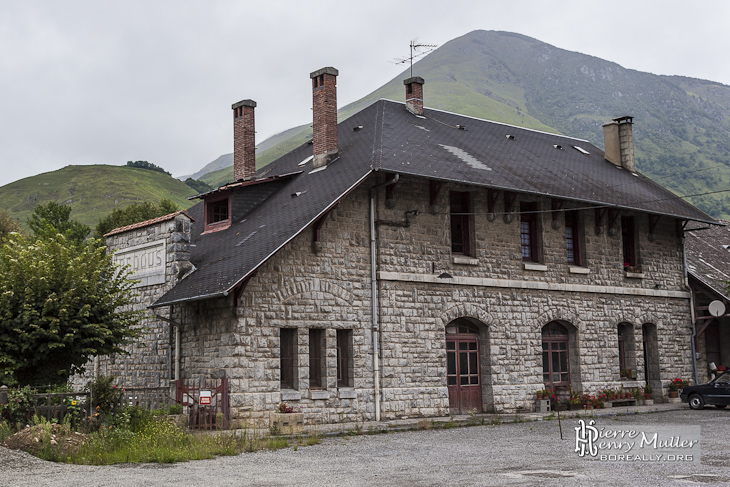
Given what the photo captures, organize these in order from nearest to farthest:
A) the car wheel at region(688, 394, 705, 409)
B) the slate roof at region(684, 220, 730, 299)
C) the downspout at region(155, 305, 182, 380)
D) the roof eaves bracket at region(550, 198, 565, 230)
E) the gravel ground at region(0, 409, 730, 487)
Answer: the gravel ground at region(0, 409, 730, 487)
the downspout at region(155, 305, 182, 380)
the car wheel at region(688, 394, 705, 409)
the roof eaves bracket at region(550, 198, 565, 230)
the slate roof at region(684, 220, 730, 299)

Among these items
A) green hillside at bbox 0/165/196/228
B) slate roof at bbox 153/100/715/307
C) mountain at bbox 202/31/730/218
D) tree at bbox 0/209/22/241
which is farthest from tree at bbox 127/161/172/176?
slate roof at bbox 153/100/715/307

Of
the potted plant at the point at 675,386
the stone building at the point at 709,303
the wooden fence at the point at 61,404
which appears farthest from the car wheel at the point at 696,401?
the wooden fence at the point at 61,404

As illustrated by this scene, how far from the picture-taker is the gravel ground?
8.91m

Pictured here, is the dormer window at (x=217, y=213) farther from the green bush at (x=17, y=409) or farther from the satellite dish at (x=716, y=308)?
the satellite dish at (x=716, y=308)

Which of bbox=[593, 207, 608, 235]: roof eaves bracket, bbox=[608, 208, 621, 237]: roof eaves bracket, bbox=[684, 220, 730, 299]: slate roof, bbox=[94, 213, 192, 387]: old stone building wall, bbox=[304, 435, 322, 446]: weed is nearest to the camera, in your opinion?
bbox=[304, 435, 322, 446]: weed

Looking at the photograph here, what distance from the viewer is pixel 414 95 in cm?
2331

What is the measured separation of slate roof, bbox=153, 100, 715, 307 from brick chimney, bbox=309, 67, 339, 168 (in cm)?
41

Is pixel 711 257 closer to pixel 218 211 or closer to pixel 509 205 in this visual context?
pixel 509 205

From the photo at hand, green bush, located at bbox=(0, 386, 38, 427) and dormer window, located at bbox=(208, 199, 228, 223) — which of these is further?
dormer window, located at bbox=(208, 199, 228, 223)

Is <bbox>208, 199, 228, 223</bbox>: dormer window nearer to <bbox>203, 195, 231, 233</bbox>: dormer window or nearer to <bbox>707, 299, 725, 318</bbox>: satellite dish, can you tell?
<bbox>203, 195, 231, 233</bbox>: dormer window

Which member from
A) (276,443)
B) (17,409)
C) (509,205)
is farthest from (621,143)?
(17,409)

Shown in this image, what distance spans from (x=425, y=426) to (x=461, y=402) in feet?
11.2

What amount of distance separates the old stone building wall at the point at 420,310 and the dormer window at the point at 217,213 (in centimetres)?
309

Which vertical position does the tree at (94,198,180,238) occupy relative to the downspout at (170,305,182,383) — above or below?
above
